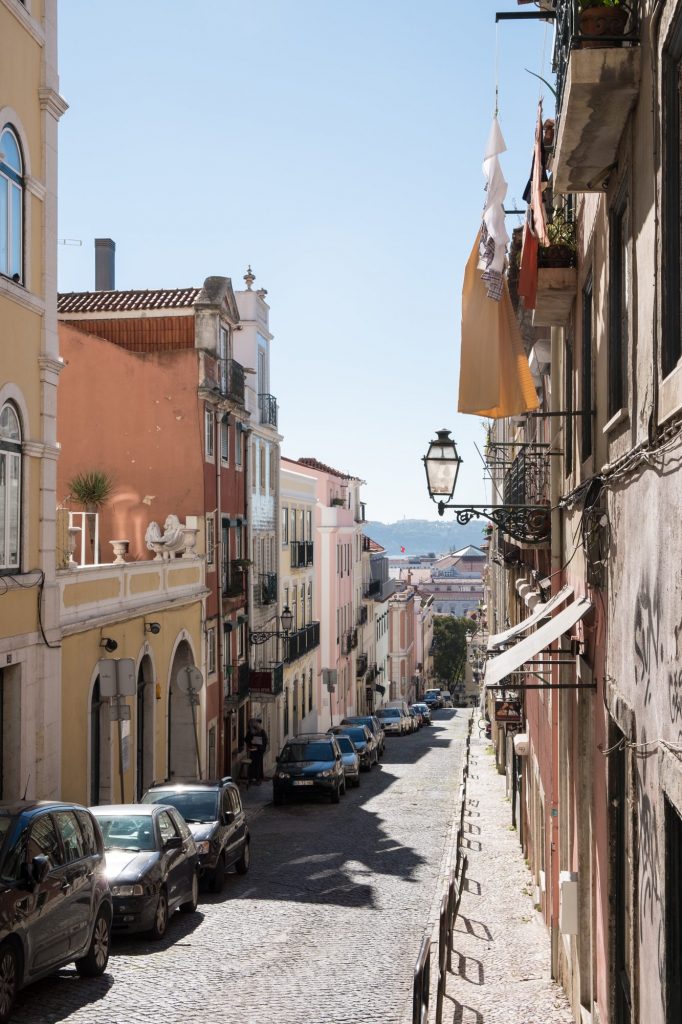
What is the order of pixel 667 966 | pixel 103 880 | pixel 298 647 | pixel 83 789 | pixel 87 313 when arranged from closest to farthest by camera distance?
pixel 667 966, pixel 103 880, pixel 83 789, pixel 87 313, pixel 298 647

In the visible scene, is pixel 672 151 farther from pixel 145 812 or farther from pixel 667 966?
pixel 145 812

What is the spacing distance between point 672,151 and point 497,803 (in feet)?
79.9

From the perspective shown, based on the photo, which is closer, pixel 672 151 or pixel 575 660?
pixel 672 151

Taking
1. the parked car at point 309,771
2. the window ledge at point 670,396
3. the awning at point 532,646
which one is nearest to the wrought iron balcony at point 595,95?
the window ledge at point 670,396

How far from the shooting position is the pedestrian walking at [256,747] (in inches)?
1324

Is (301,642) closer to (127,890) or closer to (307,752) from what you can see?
(307,752)

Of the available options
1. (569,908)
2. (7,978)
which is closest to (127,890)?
(7,978)

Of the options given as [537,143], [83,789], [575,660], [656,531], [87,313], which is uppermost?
[87,313]

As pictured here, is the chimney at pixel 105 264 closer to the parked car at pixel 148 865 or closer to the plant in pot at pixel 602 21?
the parked car at pixel 148 865

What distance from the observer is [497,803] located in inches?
1112

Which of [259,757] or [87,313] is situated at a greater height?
[87,313]

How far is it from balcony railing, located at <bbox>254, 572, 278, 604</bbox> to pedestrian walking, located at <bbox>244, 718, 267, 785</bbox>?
4116 millimetres

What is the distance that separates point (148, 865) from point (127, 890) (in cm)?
46

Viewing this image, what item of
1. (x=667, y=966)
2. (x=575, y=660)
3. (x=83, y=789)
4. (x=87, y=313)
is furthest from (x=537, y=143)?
(x=87, y=313)
